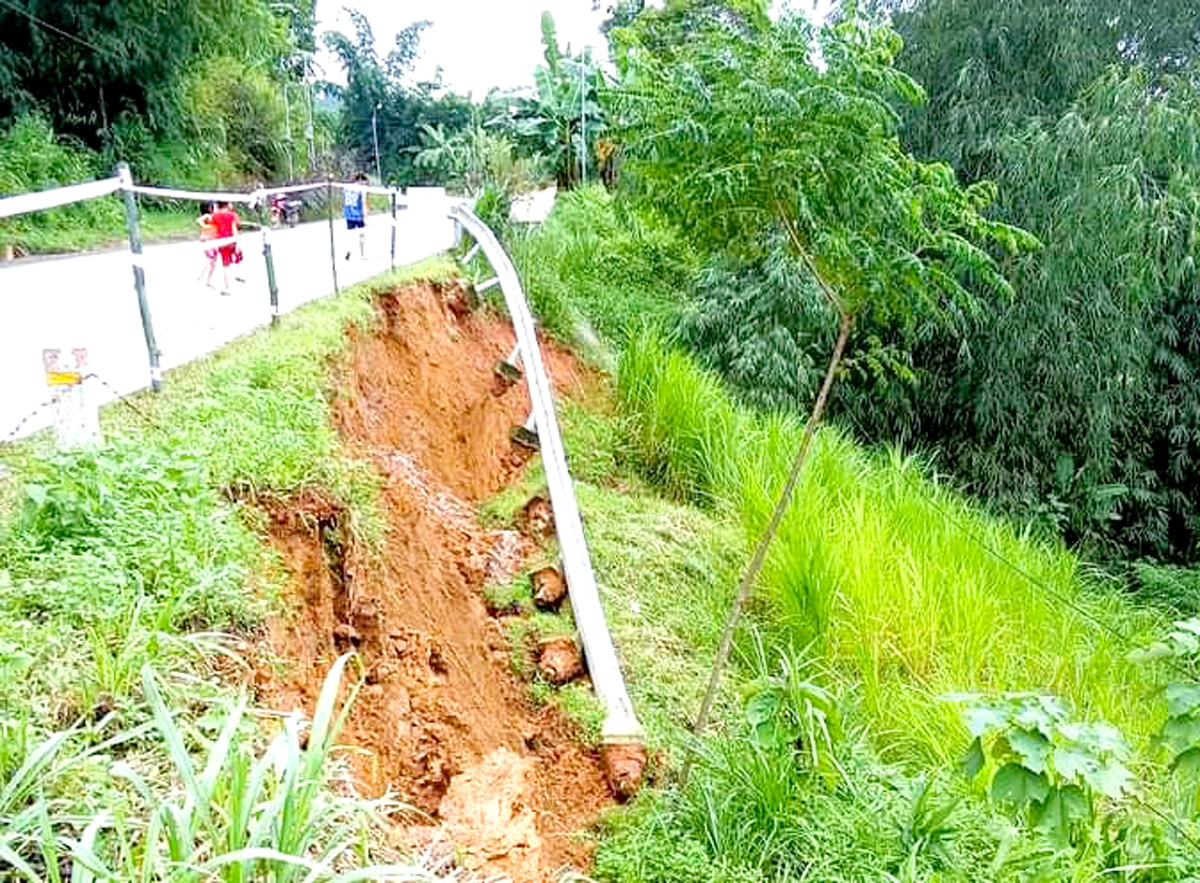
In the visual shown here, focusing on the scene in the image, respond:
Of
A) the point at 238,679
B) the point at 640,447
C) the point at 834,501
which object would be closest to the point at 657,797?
the point at 238,679

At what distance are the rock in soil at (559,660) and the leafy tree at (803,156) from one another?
870 millimetres

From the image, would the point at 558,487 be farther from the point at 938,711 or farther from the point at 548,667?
the point at 938,711

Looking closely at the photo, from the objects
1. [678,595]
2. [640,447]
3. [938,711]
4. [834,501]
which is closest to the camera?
[938,711]

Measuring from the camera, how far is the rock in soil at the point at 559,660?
391 cm

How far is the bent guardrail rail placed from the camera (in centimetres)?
327

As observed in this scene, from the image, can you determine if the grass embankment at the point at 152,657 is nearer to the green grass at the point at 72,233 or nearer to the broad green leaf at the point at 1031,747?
the broad green leaf at the point at 1031,747

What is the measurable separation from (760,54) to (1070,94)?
6.99 m

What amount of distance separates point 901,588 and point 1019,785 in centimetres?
239

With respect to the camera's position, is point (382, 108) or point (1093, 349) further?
point (382, 108)

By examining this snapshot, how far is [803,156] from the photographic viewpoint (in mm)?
2926

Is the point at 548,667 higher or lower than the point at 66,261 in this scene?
lower

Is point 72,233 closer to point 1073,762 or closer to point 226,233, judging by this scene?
point 226,233

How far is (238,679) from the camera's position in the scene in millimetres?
2365

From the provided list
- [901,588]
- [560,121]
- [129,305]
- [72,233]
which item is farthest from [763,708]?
[560,121]
